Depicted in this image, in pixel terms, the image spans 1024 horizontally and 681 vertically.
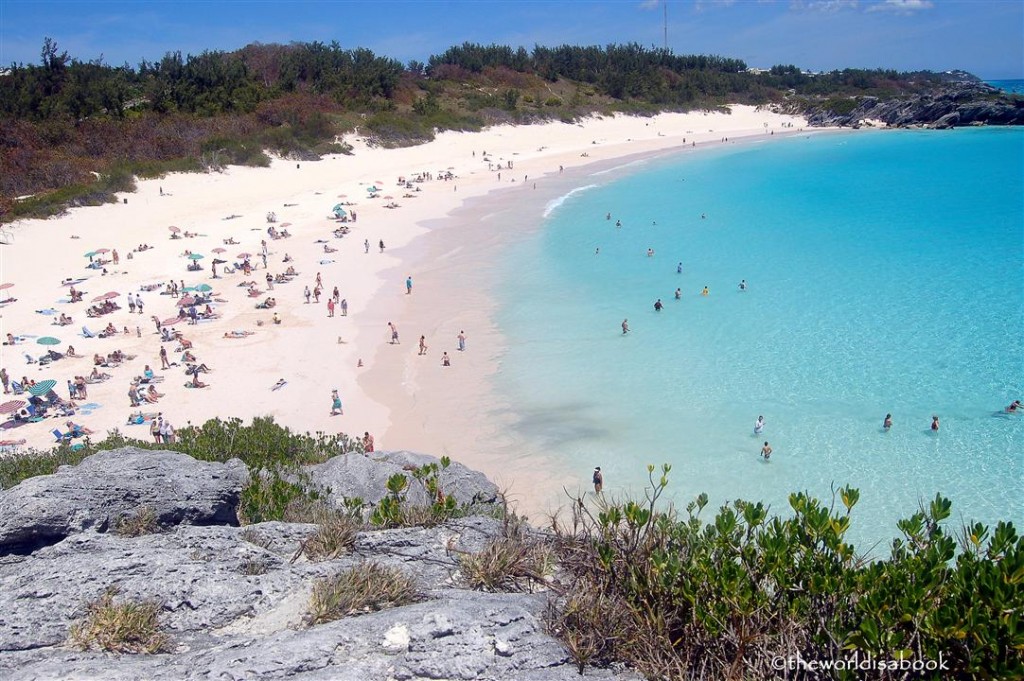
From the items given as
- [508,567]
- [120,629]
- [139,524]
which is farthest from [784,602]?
[139,524]

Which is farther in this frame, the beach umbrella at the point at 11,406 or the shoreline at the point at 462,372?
the beach umbrella at the point at 11,406

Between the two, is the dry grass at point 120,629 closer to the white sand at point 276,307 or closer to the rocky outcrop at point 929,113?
the white sand at point 276,307

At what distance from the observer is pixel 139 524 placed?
6840 millimetres

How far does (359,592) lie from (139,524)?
3.07m

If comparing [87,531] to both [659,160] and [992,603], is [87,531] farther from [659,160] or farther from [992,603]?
[659,160]

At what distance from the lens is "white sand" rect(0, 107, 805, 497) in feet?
55.2

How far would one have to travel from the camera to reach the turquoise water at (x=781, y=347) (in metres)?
14.2

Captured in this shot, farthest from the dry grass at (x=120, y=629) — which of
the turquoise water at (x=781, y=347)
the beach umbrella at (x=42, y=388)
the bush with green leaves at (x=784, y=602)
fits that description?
the beach umbrella at (x=42, y=388)

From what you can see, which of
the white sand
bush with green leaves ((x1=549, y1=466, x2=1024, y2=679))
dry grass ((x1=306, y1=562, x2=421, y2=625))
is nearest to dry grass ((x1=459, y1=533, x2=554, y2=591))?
bush with green leaves ((x1=549, y1=466, x2=1024, y2=679))

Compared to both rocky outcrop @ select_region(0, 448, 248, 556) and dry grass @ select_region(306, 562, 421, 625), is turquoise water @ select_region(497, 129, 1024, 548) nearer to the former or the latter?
rocky outcrop @ select_region(0, 448, 248, 556)

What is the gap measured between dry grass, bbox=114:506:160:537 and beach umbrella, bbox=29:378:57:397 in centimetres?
1208

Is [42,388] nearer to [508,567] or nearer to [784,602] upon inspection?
[508,567]

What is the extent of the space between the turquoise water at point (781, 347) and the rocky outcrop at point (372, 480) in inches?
164

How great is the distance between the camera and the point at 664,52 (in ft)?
354
